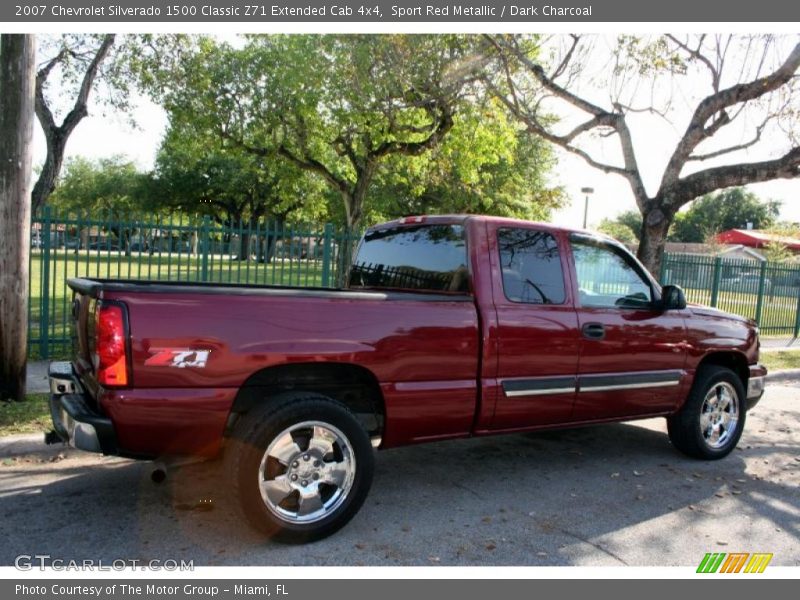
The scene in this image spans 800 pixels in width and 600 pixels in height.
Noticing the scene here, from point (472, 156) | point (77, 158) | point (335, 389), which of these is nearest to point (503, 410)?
point (335, 389)

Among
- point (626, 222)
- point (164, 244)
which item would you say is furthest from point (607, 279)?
point (626, 222)

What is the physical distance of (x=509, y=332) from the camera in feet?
14.4

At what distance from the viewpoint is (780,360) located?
493 inches

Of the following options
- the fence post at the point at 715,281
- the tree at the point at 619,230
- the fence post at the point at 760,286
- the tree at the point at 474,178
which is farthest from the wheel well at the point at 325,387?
the tree at the point at 619,230

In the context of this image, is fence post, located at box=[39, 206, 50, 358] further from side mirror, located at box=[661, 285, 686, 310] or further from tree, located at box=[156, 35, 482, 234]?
side mirror, located at box=[661, 285, 686, 310]

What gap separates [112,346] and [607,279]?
3.65 m

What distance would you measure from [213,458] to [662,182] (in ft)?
30.1

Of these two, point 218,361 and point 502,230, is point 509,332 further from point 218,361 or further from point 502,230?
point 218,361

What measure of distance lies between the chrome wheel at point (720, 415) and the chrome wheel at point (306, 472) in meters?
3.46

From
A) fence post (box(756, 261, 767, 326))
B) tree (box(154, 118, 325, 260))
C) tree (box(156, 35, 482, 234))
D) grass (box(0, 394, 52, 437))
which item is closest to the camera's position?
grass (box(0, 394, 52, 437))

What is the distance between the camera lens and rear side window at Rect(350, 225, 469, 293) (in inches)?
179

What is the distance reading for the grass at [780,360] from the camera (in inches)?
457

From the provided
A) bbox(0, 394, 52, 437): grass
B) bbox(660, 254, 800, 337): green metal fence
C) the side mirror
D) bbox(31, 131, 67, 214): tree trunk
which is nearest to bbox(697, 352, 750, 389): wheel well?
the side mirror

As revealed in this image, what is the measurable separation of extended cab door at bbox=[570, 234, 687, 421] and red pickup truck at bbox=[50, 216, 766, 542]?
0.01 m
